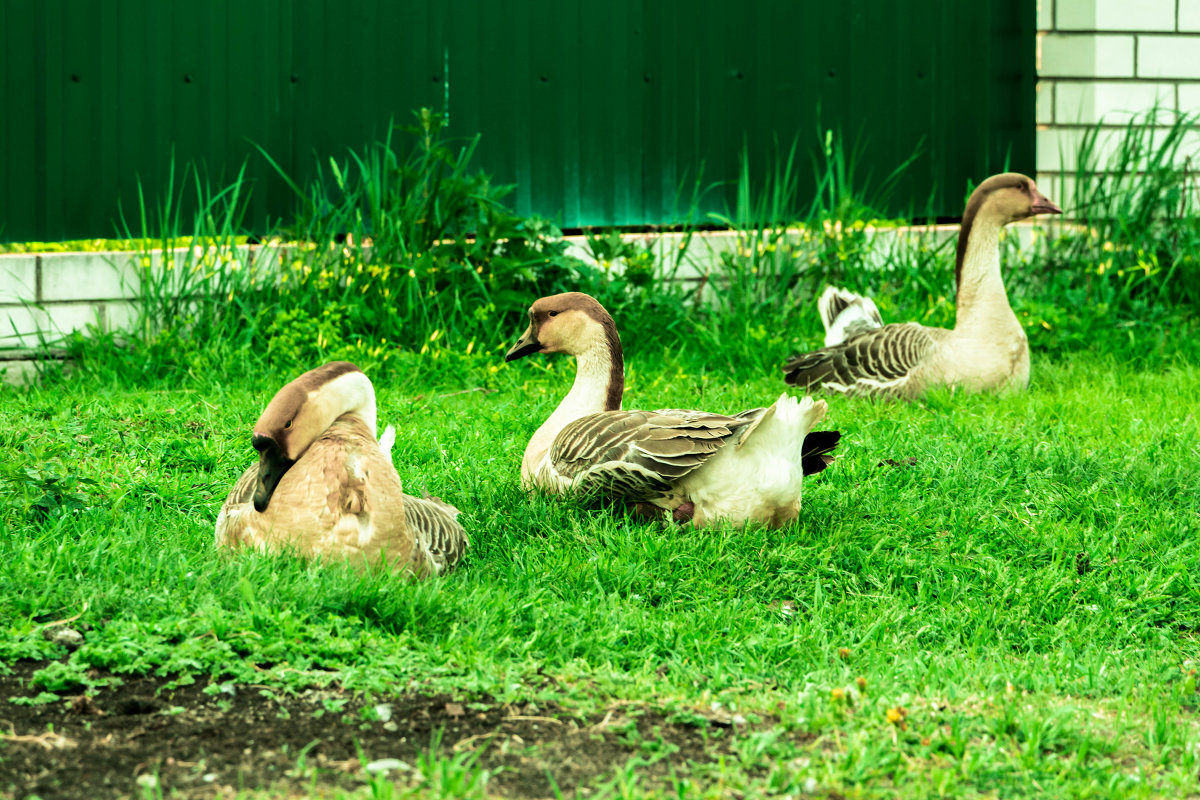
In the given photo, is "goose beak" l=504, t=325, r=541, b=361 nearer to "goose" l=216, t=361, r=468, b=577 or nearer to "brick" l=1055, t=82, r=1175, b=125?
"goose" l=216, t=361, r=468, b=577

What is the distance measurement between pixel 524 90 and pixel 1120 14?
4655 millimetres

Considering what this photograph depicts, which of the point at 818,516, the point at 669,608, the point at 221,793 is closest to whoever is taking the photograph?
the point at 221,793

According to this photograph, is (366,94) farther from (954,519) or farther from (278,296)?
(954,519)

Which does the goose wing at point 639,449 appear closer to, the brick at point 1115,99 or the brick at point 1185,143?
the brick at point 1115,99

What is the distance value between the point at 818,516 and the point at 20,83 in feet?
18.9

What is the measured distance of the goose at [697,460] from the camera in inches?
172

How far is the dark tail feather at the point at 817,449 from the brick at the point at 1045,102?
619cm

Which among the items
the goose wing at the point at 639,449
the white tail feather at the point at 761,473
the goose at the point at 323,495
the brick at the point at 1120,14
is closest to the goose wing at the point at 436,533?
the goose at the point at 323,495

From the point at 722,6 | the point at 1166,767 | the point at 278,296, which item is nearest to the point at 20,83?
the point at 278,296

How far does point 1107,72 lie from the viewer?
31.1 ft

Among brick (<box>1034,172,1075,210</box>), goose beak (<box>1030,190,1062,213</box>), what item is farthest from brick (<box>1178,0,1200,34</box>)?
goose beak (<box>1030,190,1062,213</box>)

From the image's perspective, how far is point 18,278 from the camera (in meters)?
7.36

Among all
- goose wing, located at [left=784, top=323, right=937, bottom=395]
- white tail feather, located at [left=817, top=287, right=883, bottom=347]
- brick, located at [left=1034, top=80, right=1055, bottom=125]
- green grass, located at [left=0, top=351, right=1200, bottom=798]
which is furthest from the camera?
brick, located at [left=1034, top=80, right=1055, bottom=125]

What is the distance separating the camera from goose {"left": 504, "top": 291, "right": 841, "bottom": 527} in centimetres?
437
